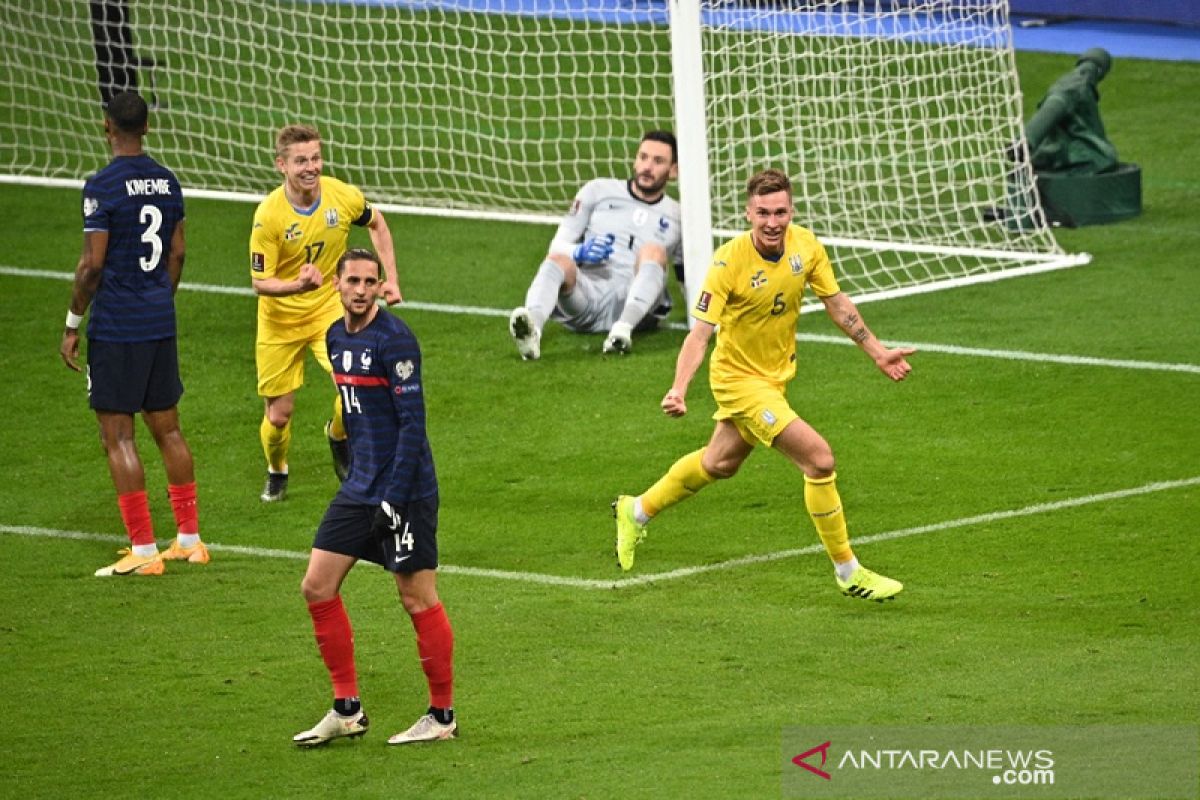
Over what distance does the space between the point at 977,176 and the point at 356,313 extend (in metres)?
10.6

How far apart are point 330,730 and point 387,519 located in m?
0.83

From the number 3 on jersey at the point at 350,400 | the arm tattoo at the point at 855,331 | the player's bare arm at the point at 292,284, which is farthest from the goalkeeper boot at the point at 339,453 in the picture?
the number 3 on jersey at the point at 350,400

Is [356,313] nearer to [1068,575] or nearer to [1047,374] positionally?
[1068,575]

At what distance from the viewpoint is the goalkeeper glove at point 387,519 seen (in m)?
7.56

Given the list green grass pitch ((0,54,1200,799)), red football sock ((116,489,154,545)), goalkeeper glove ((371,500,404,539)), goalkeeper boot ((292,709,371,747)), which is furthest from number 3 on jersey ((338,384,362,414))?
red football sock ((116,489,154,545))

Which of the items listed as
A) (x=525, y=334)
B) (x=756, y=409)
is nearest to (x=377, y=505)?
(x=756, y=409)

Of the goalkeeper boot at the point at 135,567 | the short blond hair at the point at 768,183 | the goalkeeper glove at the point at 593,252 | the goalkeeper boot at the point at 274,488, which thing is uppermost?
the short blond hair at the point at 768,183

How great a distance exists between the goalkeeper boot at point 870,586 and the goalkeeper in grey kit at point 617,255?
16.0ft

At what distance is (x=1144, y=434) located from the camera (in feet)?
38.6

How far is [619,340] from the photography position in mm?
13891

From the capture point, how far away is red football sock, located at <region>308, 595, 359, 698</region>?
7.75m

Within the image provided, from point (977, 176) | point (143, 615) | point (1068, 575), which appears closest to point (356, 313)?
point (143, 615)

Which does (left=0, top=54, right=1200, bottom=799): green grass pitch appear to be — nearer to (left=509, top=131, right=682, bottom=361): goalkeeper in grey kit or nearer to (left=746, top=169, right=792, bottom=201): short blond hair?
(left=509, top=131, right=682, bottom=361): goalkeeper in grey kit

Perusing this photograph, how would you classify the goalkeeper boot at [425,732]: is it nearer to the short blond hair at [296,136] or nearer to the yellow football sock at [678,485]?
the yellow football sock at [678,485]
